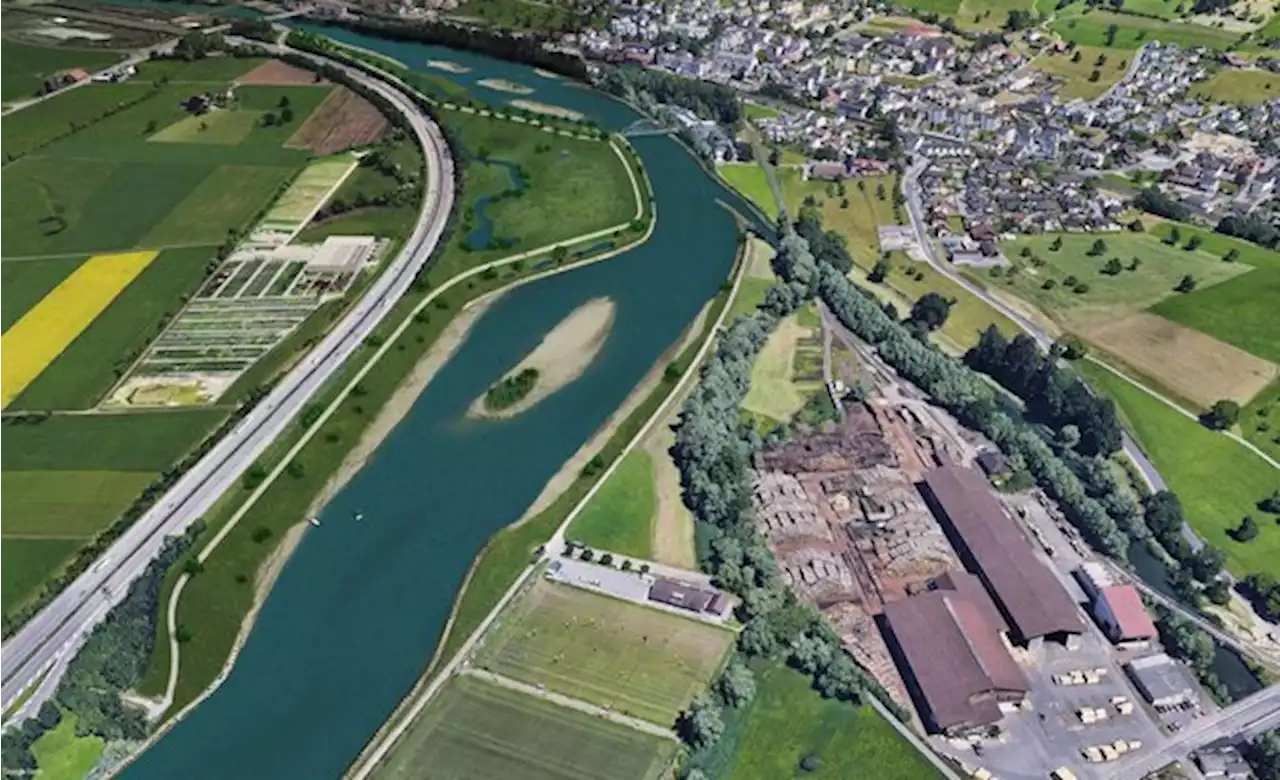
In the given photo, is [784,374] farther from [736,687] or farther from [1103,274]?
[1103,274]

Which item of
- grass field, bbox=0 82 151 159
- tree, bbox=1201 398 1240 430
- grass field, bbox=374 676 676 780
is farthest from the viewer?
grass field, bbox=0 82 151 159

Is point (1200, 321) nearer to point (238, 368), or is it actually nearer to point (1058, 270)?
point (1058, 270)

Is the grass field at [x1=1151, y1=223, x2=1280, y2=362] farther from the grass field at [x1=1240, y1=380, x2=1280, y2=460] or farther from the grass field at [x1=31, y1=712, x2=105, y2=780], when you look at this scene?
the grass field at [x1=31, y1=712, x2=105, y2=780]

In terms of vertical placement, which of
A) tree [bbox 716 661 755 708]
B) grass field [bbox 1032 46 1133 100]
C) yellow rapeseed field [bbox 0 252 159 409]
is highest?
grass field [bbox 1032 46 1133 100]

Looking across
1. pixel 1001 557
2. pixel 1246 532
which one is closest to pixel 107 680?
pixel 1001 557

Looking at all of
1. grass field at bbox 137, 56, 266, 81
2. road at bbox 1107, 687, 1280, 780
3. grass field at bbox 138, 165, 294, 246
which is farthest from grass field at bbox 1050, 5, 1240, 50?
road at bbox 1107, 687, 1280, 780

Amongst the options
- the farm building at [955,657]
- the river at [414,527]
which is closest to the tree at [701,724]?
the farm building at [955,657]

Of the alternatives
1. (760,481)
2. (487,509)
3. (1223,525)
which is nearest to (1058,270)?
(1223,525)
